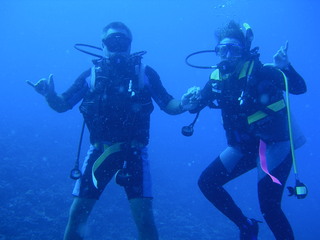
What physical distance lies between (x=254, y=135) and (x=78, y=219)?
102 inches

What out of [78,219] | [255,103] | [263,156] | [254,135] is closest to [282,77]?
[255,103]

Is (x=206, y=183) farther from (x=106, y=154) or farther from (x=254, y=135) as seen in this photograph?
(x=106, y=154)

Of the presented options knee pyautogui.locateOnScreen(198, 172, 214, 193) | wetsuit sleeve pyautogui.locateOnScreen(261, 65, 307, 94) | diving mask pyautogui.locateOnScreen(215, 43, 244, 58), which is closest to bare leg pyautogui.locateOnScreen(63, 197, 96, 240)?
knee pyautogui.locateOnScreen(198, 172, 214, 193)

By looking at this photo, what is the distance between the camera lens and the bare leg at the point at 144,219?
3508mm

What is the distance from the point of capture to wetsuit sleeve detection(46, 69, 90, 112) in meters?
4.05

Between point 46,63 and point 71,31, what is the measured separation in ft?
186

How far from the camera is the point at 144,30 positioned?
196m

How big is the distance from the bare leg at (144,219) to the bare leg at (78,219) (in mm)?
661

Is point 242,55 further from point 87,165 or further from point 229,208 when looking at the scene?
point 87,165

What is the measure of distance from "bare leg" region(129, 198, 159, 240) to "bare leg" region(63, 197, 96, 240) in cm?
66

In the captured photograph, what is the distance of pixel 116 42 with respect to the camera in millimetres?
4141

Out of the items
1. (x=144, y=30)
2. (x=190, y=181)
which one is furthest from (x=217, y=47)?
(x=144, y=30)

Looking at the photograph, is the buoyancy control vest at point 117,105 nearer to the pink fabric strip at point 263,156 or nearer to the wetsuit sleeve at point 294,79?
the pink fabric strip at point 263,156

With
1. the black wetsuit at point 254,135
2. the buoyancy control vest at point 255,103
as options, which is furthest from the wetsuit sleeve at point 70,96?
the buoyancy control vest at point 255,103
